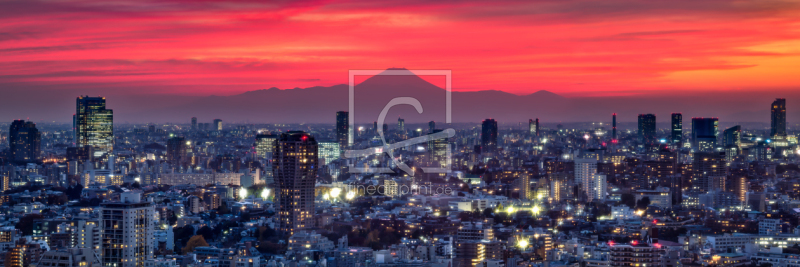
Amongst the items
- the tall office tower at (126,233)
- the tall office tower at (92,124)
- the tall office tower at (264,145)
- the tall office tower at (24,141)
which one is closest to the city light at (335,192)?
the tall office tower at (264,145)

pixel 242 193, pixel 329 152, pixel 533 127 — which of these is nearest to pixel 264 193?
pixel 242 193

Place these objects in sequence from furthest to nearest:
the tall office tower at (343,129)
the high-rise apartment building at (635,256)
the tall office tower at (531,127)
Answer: the tall office tower at (531,127) → the tall office tower at (343,129) → the high-rise apartment building at (635,256)

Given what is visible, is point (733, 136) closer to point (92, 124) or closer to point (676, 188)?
point (676, 188)

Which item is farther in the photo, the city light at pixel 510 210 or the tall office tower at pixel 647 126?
the tall office tower at pixel 647 126

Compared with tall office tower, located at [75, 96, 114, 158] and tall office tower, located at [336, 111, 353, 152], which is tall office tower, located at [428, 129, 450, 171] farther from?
tall office tower, located at [75, 96, 114, 158]

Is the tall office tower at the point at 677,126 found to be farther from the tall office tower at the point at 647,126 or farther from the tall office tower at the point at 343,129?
the tall office tower at the point at 343,129

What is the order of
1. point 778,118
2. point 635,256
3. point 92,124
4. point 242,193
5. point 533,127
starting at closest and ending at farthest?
1. point 635,256
2. point 242,193
3. point 92,124
4. point 778,118
5. point 533,127

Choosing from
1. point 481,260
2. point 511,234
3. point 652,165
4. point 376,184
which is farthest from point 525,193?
point 481,260

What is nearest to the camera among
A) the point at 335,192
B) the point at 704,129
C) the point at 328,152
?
the point at 335,192

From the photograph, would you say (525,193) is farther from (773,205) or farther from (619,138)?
(619,138)
